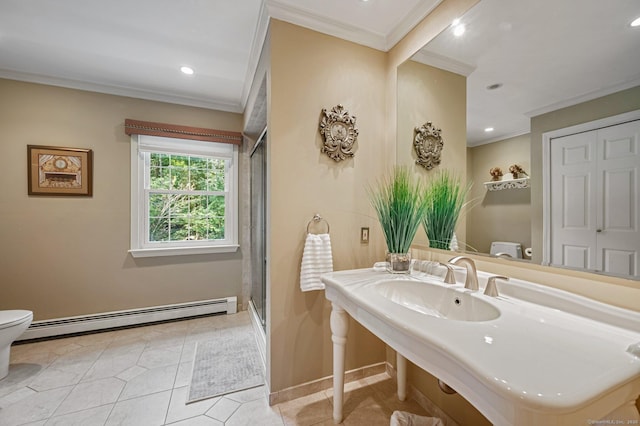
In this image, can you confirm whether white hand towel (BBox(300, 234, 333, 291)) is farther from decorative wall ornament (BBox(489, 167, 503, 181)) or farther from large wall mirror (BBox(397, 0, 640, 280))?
decorative wall ornament (BBox(489, 167, 503, 181))

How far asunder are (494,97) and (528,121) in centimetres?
25

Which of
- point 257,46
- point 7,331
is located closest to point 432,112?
point 257,46

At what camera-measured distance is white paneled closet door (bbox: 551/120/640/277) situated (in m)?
0.82

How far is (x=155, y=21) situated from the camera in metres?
1.72

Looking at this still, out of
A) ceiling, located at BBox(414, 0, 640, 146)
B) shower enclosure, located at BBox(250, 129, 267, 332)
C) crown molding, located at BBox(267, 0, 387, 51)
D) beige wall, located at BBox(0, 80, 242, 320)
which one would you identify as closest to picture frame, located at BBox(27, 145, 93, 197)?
beige wall, located at BBox(0, 80, 242, 320)

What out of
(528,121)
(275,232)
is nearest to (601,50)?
(528,121)

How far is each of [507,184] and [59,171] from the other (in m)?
3.61

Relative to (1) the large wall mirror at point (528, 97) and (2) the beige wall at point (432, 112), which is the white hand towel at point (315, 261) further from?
(1) the large wall mirror at point (528, 97)

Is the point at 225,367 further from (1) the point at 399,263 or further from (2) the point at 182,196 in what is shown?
(2) the point at 182,196

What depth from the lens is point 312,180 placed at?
5.34 ft

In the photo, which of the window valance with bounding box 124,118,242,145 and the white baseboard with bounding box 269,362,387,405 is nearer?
the white baseboard with bounding box 269,362,387,405

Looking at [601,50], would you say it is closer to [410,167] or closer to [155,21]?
[410,167]

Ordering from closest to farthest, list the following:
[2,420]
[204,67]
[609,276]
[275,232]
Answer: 1. [609,276]
2. [2,420]
3. [275,232]
4. [204,67]

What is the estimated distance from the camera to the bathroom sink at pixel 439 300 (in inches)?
40.4
